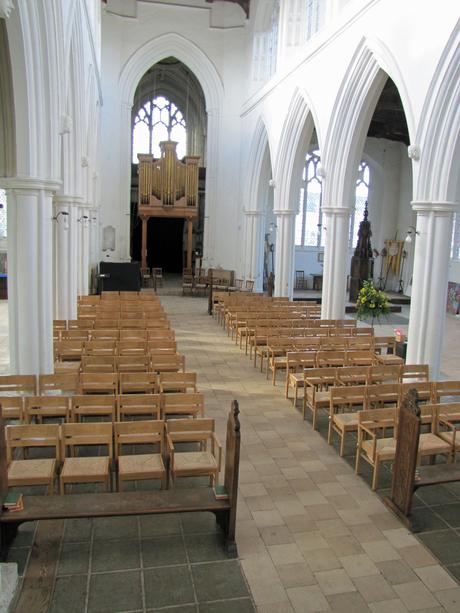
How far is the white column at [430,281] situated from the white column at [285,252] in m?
9.30

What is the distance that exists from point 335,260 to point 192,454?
1038 centimetres

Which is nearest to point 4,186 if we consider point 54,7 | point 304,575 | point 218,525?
point 54,7

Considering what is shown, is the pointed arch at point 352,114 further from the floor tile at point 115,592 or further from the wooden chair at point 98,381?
the floor tile at point 115,592

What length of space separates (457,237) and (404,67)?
13.1 m

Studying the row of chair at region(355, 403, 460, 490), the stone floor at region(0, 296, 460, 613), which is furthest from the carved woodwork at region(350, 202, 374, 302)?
the stone floor at region(0, 296, 460, 613)

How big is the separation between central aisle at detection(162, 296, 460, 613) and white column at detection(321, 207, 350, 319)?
743cm

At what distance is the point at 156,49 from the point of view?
82.9 ft

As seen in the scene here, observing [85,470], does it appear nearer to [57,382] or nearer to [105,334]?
[57,382]

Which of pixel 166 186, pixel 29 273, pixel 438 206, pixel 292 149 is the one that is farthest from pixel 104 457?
pixel 166 186

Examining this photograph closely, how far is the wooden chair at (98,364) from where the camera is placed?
8266mm

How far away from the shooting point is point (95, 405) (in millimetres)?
6691

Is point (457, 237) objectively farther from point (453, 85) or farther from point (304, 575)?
point (304, 575)

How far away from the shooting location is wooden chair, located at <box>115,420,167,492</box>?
17.7ft

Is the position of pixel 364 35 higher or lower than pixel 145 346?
higher
